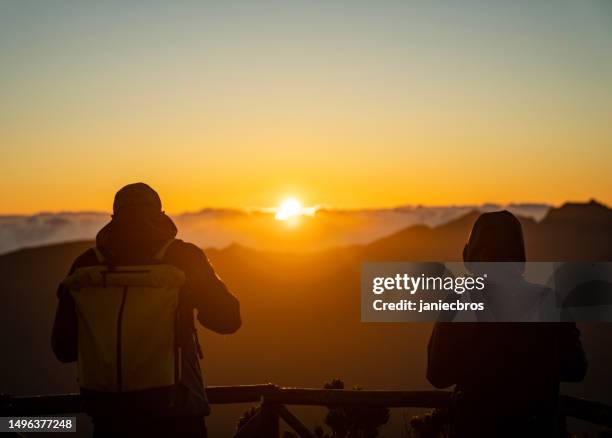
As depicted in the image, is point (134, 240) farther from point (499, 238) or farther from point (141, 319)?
point (499, 238)

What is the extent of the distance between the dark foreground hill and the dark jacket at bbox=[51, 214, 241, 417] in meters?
45.3

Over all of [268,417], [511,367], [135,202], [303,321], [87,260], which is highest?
[135,202]

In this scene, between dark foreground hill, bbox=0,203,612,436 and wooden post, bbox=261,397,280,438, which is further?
dark foreground hill, bbox=0,203,612,436

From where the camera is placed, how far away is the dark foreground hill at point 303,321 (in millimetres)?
65688

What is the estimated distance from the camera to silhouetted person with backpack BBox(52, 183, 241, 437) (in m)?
3.31

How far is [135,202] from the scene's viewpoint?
341cm

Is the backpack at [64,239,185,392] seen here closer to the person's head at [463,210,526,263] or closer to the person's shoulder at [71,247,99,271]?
the person's shoulder at [71,247,99,271]

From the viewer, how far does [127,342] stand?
10.8ft

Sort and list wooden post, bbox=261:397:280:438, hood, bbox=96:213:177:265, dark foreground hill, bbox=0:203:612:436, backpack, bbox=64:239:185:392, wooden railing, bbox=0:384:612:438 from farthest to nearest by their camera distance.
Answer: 1. dark foreground hill, bbox=0:203:612:436
2. wooden post, bbox=261:397:280:438
3. wooden railing, bbox=0:384:612:438
4. hood, bbox=96:213:177:265
5. backpack, bbox=64:239:185:392

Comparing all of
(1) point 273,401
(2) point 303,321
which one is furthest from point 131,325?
(2) point 303,321

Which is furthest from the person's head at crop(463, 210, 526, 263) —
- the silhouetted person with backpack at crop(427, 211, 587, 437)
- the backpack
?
the backpack

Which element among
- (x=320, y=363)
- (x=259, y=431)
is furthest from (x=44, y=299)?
(x=259, y=431)

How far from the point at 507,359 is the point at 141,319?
1.43m

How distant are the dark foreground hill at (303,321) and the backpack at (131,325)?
149ft
